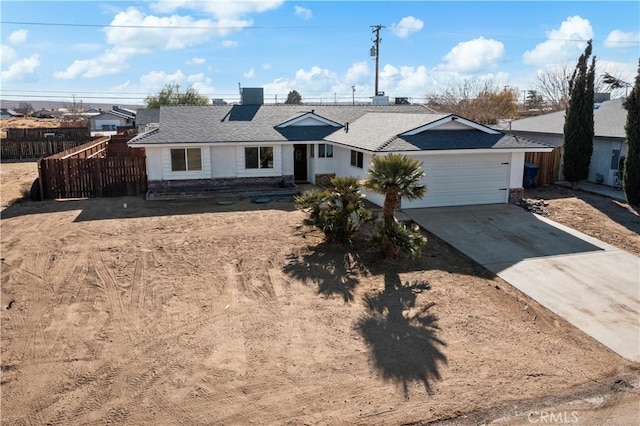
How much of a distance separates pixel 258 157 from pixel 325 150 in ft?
10.5

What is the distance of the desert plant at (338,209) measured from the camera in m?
12.6

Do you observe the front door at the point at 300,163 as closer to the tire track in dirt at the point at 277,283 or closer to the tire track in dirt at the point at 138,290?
the tire track in dirt at the point at 138,290

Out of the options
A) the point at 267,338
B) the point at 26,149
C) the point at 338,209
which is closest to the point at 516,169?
the point at 338,209

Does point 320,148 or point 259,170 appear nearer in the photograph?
point 259,170

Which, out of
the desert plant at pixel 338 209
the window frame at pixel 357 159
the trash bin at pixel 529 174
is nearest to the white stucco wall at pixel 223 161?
the window frame at pixel 357 159

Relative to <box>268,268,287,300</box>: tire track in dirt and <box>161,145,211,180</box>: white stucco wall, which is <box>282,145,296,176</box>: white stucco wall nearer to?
<box>161,145,211,180</box>: white stucco wall

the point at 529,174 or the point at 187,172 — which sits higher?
the point at 187,172

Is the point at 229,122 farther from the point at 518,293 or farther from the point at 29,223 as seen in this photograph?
the point at 518,293

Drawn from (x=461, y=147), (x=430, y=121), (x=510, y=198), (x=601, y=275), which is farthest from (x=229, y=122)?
(x=601, y=275)

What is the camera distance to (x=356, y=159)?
19.6 meters

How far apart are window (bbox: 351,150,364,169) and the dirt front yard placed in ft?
21.1

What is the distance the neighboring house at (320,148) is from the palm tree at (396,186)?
429 cm

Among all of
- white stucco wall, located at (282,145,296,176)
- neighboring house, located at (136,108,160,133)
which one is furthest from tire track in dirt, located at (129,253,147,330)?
neighboring house, located at (136,108,160,133)

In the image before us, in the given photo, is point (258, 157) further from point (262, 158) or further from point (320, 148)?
point (320, 148)
